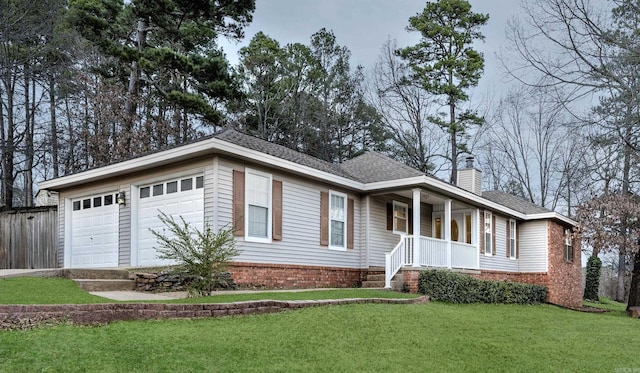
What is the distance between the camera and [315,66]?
3162 cm

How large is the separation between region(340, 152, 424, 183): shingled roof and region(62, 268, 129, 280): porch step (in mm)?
7201

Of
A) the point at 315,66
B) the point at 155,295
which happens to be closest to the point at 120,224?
the point at 155,295

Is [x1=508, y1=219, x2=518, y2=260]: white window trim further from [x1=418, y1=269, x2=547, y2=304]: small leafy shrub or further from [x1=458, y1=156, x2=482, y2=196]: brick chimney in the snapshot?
[x1=418, y1=269, x2=547, y2=304]: small leafy shrub

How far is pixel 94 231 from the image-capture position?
14305mm

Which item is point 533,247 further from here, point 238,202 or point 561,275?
point 238,202

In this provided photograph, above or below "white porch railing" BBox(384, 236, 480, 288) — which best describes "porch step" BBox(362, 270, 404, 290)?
below

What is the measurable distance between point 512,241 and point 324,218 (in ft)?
36.4

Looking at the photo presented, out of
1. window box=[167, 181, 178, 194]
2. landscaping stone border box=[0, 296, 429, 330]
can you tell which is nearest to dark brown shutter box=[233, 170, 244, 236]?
window box=[167, 181, 178, 194]

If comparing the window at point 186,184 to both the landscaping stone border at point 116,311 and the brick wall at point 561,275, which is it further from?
the brick wall at point 561,275

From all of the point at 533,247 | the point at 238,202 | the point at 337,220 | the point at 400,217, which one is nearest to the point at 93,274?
the point at 238,202

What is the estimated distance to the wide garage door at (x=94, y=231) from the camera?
13773mm

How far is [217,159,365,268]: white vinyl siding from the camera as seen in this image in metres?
11.8

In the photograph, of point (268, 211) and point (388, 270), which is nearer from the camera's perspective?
point (268, 211)

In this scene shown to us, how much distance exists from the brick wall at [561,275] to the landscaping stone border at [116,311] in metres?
16.0
